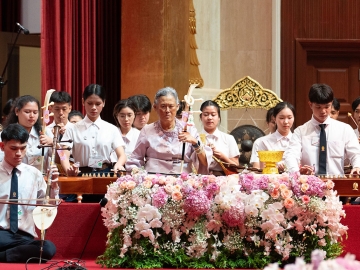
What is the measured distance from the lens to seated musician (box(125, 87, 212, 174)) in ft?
17.9

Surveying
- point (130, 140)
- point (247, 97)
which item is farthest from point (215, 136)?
point (247, 97)

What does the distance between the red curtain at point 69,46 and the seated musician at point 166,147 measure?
283 cm

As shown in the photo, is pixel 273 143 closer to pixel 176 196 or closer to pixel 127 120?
pixel 127 120

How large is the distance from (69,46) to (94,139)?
7.64 ft

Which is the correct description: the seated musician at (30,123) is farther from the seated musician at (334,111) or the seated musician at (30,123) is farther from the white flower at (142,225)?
the seated musician at (334,111)

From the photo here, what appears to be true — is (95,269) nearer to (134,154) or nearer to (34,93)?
(134,154)

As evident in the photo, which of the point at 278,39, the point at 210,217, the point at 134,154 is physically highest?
the point at 278,39

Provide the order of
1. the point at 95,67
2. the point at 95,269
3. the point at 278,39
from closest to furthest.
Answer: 1. the point at 95,269
2. the point at 95,67
3. the point at 278,39

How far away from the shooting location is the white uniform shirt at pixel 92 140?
6191mm

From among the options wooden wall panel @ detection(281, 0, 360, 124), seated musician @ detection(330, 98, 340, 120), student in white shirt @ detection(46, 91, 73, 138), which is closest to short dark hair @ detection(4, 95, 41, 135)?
student in white shirt @ detection(46, 91, 73, 138)

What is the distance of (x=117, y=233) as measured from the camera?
4770 mm

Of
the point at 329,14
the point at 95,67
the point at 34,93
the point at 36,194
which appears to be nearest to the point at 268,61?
the point at 329,14

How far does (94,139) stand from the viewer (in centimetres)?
623

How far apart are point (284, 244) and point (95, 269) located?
3.57 ft
